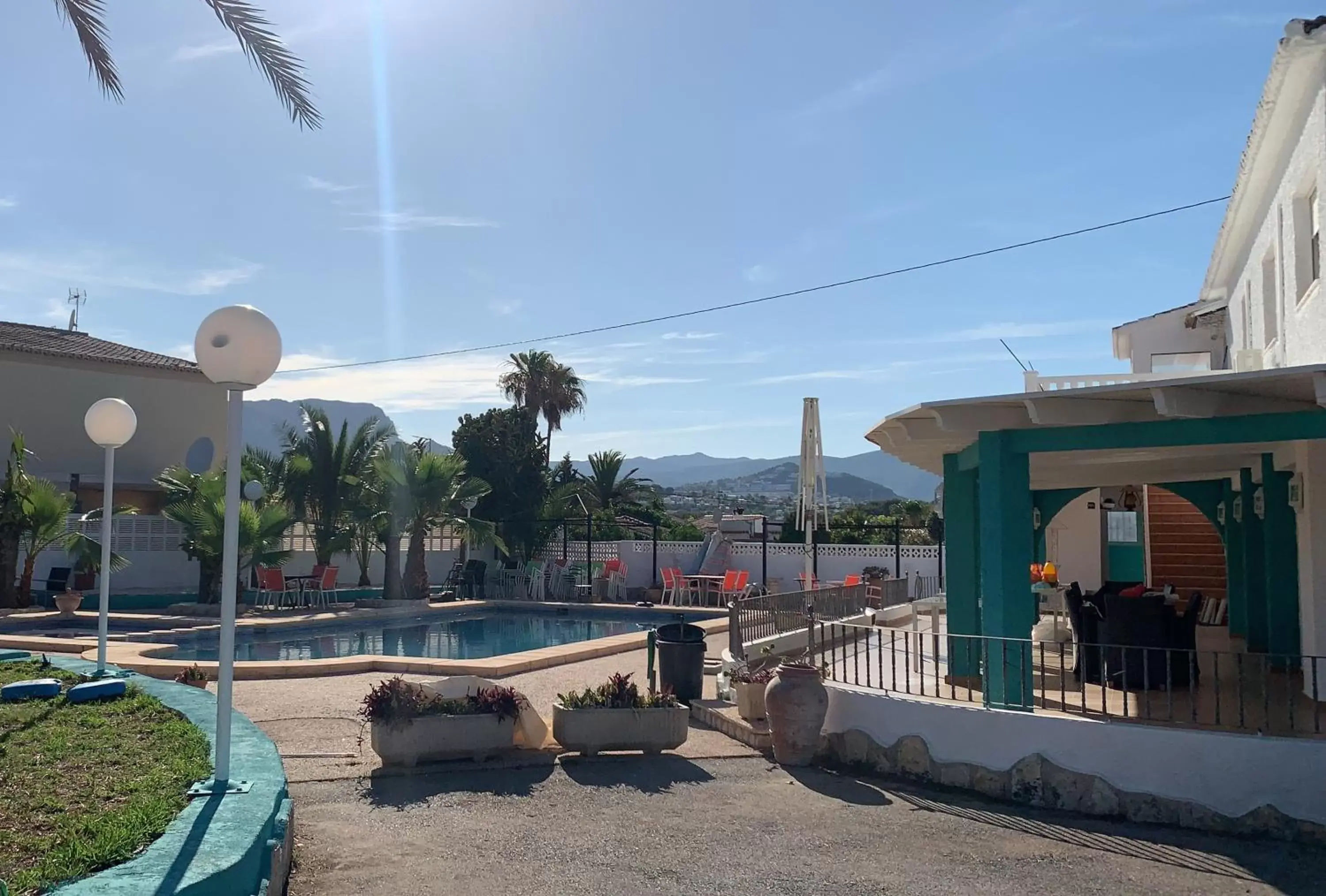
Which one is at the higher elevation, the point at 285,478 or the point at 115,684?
the point at 285,478

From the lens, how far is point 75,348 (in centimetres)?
3036

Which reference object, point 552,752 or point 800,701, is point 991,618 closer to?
point 800,701

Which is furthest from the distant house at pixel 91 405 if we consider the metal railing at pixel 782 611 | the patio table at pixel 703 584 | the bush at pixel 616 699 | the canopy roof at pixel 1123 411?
the canopy roof at pixel 1123 411

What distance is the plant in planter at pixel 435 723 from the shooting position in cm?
810

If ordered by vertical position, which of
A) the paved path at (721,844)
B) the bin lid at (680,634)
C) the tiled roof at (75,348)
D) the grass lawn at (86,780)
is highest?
the tiled roof at (75,348)

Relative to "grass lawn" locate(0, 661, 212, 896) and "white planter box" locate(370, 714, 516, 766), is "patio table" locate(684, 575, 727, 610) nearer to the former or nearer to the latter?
"white planter box" locate(370, 714, 516, 766)

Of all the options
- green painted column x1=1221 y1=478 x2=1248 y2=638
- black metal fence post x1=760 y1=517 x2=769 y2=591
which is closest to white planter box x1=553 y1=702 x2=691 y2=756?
green painted column x1=1221 y1=478 x2=1248 y2=638

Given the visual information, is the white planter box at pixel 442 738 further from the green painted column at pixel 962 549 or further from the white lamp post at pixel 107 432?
the green painted column at pixel 962 549

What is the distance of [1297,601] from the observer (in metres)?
11.3

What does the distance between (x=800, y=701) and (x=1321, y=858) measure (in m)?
3.81

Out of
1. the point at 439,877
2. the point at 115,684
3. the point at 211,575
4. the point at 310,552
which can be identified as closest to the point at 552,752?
the point at 439,877

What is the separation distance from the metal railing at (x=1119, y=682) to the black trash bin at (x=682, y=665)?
151 centimetres

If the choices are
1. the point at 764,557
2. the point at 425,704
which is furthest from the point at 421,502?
the point at 425,704

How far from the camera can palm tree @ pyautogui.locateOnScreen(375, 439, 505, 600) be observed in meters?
24.2
